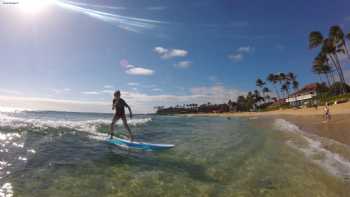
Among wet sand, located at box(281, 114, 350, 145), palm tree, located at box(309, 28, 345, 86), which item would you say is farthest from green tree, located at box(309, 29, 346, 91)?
wet sand, located at box(281, 114, 350, 145)

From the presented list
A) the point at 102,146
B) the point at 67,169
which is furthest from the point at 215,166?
the point at 102,146

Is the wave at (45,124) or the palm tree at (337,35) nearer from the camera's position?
the wave at (45,124)

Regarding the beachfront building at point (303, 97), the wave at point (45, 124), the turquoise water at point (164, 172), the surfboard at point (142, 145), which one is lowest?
the turquoise water at point (164, 172)

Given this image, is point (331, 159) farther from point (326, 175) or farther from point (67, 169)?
point (67, 169)

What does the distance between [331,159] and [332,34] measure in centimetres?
7460

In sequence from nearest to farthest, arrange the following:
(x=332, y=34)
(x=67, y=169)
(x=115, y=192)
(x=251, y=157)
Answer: (x=115, y=192) < (x=67, y=169) < (x=251, y=157) < (x=332, y=34)

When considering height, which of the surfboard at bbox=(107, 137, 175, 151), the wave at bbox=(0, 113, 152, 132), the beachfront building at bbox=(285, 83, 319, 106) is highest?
the beachfront building at bbox=(285, 83, 319, 106)

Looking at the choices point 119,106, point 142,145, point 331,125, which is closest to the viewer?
point 142,145

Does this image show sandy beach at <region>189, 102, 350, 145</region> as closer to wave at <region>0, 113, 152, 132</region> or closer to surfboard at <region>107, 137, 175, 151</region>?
surfboard at <region>107, 137, 175, 151</region>

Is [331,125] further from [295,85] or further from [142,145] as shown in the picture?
[295,85]

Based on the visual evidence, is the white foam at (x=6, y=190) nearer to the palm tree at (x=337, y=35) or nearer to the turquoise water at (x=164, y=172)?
the turquoise water at (x=164, y=172)

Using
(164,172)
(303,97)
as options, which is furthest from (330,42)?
(164,172)

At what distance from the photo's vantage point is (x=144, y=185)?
6426 millimetres

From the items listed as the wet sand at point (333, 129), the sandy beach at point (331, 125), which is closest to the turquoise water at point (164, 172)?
the wet sand at point (333, 129)
